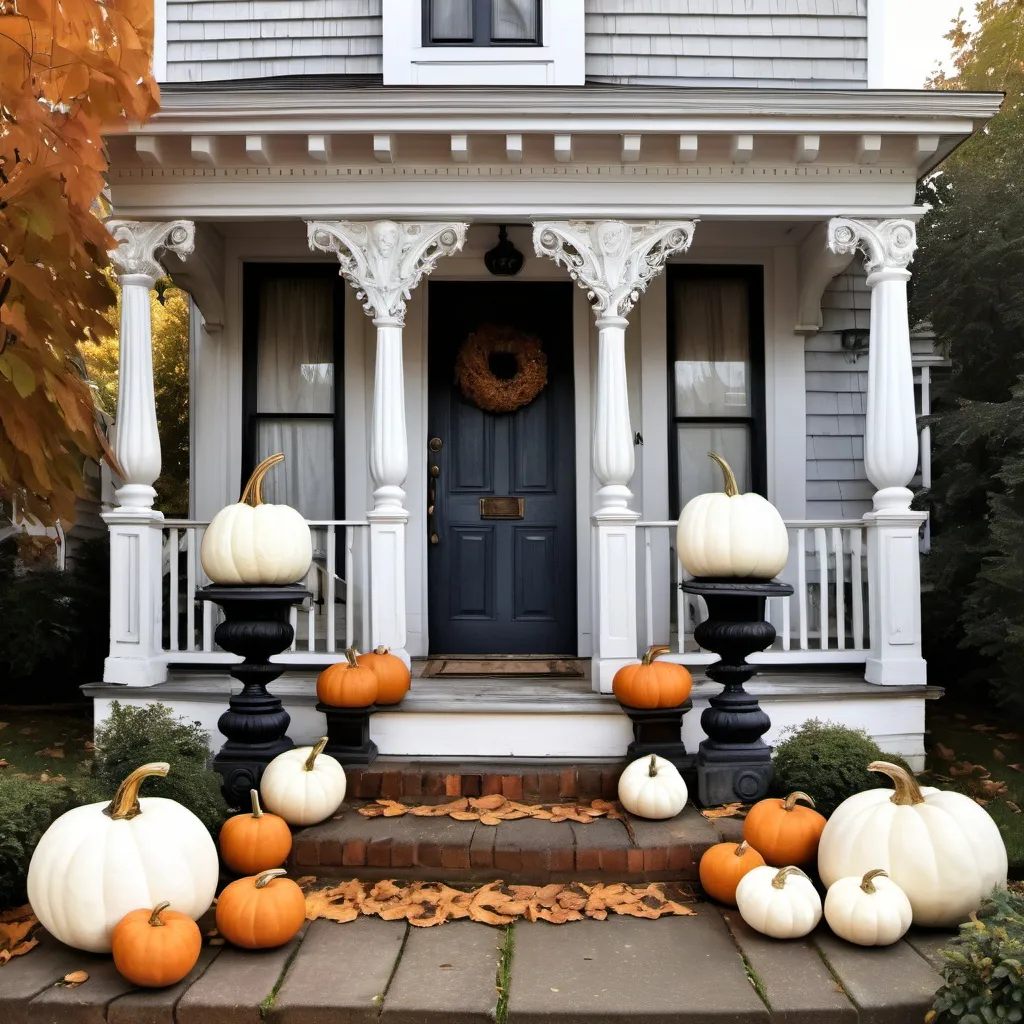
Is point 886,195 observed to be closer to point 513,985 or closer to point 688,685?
point 688,685

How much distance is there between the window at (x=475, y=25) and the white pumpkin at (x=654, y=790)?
15.9 feet

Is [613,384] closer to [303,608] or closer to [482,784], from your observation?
[482,784]

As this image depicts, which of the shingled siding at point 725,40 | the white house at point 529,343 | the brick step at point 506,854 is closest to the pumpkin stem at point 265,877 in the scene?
the brick step at point 506,854

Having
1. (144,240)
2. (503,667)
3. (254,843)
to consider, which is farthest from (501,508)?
(254,843)

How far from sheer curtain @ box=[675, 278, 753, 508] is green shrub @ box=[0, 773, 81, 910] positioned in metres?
4.30

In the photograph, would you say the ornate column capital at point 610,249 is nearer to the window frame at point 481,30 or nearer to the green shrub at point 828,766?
the window frame at point 481,30

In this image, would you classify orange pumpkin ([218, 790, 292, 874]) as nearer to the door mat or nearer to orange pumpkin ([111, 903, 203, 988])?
orange pumpkin ([111, 903, 203, 988])

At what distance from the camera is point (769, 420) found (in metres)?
6.54

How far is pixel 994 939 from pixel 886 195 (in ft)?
13.0

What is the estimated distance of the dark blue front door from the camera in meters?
6.48

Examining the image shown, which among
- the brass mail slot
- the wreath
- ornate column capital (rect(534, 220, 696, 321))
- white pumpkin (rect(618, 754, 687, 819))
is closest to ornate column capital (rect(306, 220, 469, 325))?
ornate column capital (rect(534, 220, 696, 321))

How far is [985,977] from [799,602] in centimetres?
332

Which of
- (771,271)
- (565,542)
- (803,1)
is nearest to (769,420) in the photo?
(771,271)

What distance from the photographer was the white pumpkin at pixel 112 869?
10.0ft
